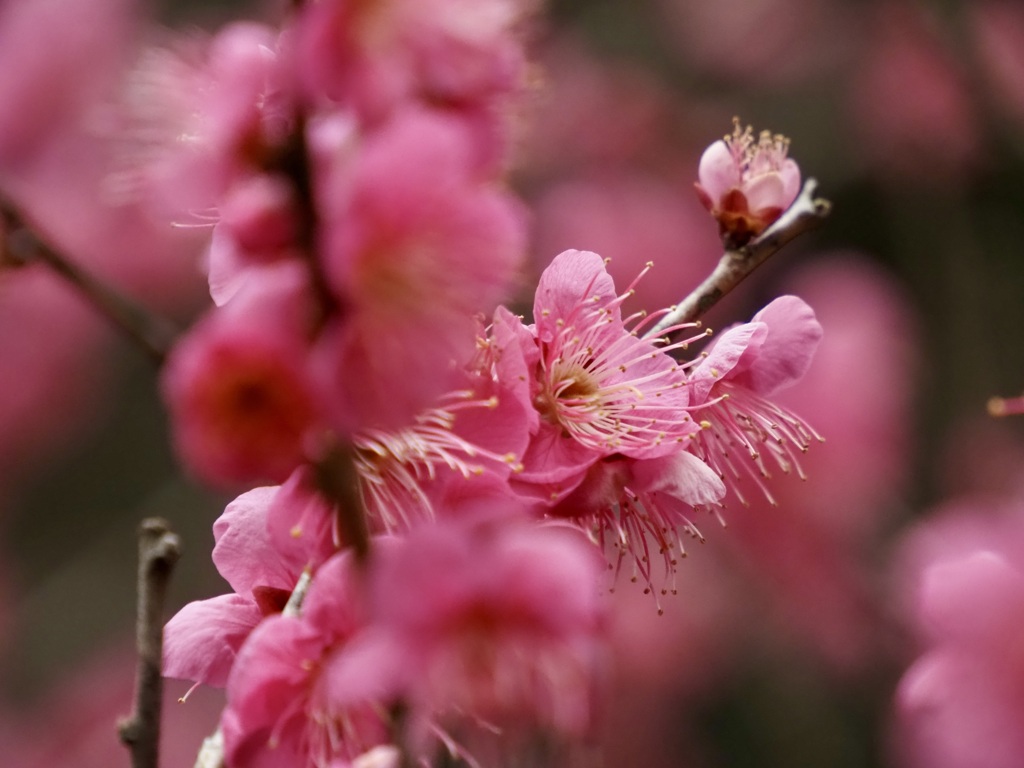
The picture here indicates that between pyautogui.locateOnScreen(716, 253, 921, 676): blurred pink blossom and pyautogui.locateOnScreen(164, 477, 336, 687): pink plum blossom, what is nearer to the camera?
pyautogui.locateOnScreen(164, 477, 336, 687): pink plum blossom

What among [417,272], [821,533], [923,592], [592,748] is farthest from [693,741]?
[417,272]

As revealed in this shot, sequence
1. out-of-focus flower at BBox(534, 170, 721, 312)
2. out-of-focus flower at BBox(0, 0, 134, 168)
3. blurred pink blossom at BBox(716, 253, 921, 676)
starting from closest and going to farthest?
1. out-of-focus flower at BBox(0, 0, 134, 168)
2. blurred pink blossom at BBox(716, 253, 921, 676)
3. out-of-focus flower at BBox(534, 170, 721, 312)

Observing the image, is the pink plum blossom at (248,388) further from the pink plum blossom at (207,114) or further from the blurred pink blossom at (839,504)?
the blurred pink blossom at (839,504)

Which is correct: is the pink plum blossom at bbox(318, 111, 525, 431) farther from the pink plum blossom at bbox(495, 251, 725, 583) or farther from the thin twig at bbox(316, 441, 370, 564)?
the pink plum blossom at bbox(495, 251, 725, 583)

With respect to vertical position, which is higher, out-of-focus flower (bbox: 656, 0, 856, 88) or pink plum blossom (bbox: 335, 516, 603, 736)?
out-of-focus flower (bbox: 656, 0, 856, 88)

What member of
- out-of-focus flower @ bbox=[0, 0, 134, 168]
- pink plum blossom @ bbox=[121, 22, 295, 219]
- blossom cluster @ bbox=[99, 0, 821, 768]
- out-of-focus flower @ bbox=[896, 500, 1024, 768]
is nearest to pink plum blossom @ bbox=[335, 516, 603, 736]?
blossom cluster @ bbox=[99, 0, 821, 768]
